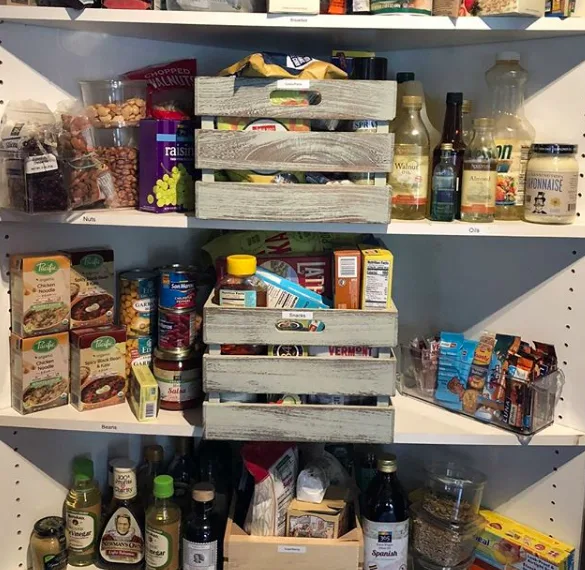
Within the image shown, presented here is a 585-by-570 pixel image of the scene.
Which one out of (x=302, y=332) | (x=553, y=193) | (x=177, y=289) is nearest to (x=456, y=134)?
(x=553, y=193)

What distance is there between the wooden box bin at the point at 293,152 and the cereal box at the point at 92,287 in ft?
1.09

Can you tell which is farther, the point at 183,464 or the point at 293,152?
the point at 183,464

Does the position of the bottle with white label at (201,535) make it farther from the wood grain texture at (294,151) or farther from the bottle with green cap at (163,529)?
the wood grain texture at (294,151)

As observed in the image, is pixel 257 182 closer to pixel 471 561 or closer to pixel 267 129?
pixel 267 129

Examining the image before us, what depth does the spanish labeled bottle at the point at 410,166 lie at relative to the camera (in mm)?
1404

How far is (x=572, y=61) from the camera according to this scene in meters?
1.42

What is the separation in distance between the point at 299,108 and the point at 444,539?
0.91 m

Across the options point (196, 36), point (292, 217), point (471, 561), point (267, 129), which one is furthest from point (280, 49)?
point (471, 561)

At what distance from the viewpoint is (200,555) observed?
147 centimetres

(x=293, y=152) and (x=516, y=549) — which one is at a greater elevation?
(x=293, y=152)

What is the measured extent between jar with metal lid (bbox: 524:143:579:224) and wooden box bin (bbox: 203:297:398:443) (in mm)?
332

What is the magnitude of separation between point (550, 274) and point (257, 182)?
2.05ft

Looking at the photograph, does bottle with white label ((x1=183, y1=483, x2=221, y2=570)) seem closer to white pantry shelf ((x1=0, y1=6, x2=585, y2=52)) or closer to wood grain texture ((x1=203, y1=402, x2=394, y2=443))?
wood grain texture ((x1=203, y1=402, x2=394, y2=443))

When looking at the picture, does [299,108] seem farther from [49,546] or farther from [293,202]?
[49,546]
